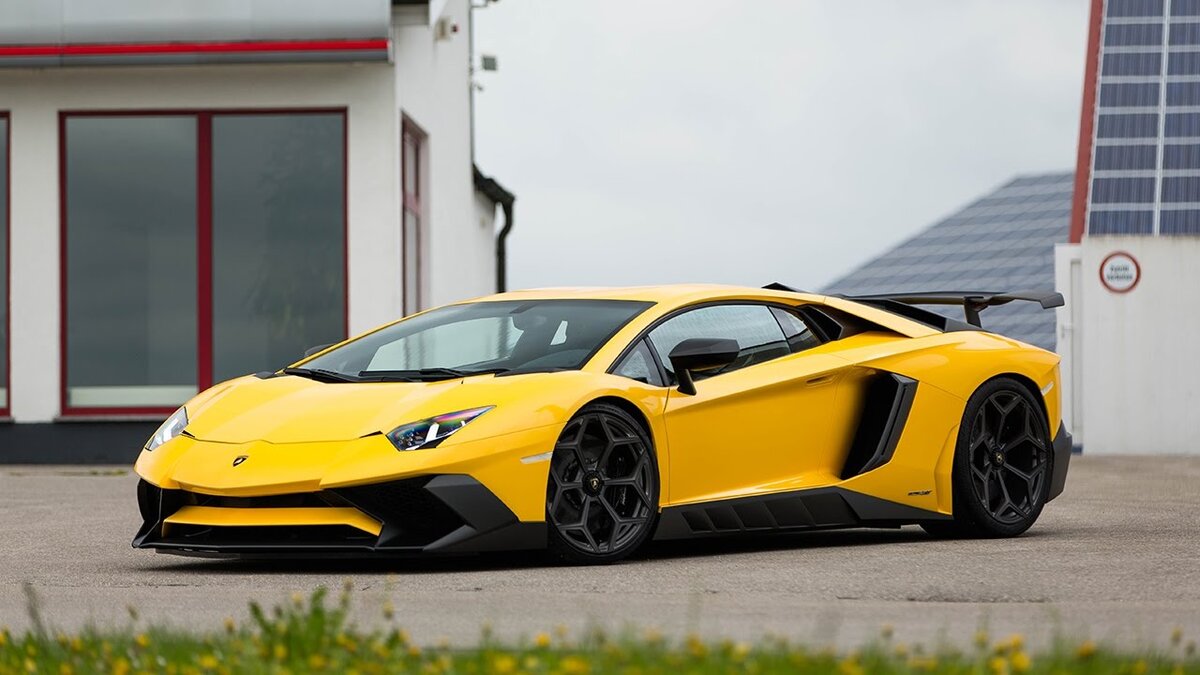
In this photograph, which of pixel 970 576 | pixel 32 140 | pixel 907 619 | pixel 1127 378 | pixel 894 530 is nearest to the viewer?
pixel 907 619

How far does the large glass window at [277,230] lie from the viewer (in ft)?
60.3

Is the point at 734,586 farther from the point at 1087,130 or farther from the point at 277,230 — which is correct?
the point at 1087,130

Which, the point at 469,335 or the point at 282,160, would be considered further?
the point at 282,160

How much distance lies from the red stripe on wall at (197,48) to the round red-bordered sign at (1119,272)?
936cm

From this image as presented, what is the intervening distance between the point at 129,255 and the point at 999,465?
11.4m

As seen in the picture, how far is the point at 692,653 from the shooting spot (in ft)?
13.7

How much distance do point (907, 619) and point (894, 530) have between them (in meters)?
4.42

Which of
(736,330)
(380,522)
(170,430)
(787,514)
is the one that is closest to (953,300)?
(736,330)

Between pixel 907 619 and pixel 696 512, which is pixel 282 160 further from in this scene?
pixel 907 619

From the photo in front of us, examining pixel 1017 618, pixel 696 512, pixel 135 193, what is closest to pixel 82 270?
pixel 135 193

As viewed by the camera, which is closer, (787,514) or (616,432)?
(616,432)

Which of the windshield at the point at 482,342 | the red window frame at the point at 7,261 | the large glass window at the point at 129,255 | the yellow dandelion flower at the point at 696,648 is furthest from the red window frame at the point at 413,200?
the yellow dandelion flower at the point at 696,648

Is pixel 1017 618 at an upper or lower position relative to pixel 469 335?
lower

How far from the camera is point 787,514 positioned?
26.9 ft
